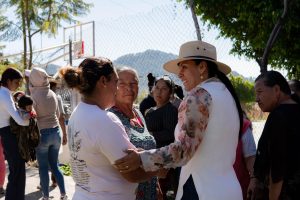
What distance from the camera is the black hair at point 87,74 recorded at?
214 cm

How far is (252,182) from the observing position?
3006mm

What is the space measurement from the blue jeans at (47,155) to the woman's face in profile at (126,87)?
2827mm

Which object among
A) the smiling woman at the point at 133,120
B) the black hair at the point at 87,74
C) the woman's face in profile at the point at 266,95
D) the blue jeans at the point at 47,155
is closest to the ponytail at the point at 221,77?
the black hair at the point at 87,74

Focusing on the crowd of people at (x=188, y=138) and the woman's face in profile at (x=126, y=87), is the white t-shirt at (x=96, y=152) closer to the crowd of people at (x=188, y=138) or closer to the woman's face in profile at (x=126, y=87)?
the crowd of people at (x=188, y=138)

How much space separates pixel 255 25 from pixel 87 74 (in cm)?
468

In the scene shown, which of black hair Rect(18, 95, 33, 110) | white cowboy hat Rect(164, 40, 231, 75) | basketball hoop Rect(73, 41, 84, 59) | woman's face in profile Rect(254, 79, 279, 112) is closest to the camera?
white cowboy hat Rect(164, 40, 231, 75)

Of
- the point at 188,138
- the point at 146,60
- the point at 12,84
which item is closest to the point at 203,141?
the point at 188,138

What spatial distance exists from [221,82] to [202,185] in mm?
553

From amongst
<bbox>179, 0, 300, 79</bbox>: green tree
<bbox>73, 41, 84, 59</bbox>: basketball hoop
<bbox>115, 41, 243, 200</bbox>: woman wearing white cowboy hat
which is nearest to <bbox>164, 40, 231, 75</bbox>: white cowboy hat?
<bbox>115, 41, 243, 200</bbox>: woman wearing white cowboy hat

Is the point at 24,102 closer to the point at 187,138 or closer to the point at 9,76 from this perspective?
the point at 9,76

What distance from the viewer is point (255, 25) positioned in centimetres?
631

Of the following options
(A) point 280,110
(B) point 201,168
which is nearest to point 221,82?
(B) point 201,168

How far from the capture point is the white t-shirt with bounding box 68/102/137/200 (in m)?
2.03

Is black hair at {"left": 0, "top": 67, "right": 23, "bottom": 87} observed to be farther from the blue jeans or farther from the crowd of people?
the crowd of people
